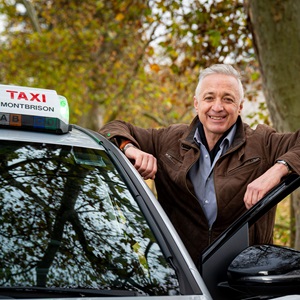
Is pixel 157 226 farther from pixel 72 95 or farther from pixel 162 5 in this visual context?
pixel 72 95

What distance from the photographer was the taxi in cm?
209

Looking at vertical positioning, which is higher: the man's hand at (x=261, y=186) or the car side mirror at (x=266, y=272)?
the man's hand at (x=261, y=186)

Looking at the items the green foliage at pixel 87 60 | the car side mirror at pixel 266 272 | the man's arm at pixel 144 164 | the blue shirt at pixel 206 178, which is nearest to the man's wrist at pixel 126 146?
the man's arm at pixel 144 164

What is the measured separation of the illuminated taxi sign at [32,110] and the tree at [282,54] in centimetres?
352

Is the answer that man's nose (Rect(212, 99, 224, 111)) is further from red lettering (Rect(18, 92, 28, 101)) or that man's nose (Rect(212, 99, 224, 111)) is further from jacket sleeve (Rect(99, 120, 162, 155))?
red lettering (Rect(18, 92, 28, 101))

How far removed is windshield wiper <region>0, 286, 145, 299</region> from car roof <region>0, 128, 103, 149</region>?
846 millimetres

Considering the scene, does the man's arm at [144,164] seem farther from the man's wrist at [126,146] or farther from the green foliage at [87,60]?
the green foliage at [87,60]

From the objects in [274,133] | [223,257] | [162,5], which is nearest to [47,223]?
[223,257]

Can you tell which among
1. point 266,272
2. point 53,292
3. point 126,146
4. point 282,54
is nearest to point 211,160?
point 126,146

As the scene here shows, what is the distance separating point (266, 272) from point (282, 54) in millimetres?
4213

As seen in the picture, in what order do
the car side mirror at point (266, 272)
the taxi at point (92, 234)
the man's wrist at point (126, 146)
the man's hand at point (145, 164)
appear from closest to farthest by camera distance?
the taxi at point (92, 234) < the car side mirror at point (266, 272) < the man's hand at point (145, 164) < the man's wrist at point (126, 146)

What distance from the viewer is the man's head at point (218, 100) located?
3531 millimetres

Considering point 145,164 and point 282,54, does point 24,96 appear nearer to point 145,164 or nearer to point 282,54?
point 145,164

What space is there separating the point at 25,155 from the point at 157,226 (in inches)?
23.6
